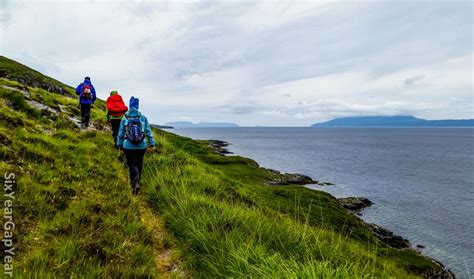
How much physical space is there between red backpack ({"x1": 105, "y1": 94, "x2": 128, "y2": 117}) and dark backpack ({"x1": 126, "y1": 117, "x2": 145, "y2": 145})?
5.35 m

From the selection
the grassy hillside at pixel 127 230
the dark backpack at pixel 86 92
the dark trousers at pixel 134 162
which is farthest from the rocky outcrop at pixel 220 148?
the grassy hillside at pixel 127 230

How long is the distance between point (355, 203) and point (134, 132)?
45.8 m

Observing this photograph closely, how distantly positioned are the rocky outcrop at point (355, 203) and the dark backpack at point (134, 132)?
1688 inches

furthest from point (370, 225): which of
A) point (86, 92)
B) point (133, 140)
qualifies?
point (133, 140)

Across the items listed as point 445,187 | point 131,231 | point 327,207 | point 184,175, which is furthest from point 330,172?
point 131,231

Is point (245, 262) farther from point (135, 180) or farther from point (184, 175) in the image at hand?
point (184, 175)

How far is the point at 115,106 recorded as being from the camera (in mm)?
14344

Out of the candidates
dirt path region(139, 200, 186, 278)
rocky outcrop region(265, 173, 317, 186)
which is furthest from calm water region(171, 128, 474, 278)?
dirt path region(139, 200, 186, 278)

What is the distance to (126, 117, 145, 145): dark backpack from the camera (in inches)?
367

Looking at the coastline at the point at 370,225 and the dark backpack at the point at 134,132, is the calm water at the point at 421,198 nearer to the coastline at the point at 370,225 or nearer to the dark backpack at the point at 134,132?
the coastline at the point at 370,225

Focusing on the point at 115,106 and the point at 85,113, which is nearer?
the point at 115,106

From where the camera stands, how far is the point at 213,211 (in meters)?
7.59

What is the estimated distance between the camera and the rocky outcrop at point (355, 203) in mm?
45594

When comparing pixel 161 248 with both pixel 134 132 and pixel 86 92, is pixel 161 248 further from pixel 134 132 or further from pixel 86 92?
pixel 86 92
